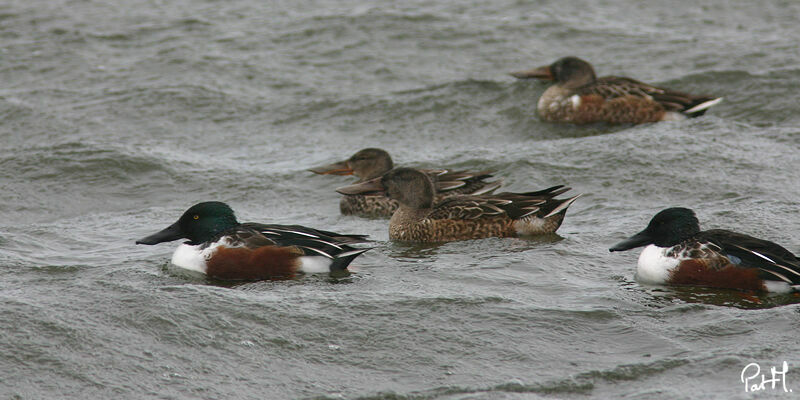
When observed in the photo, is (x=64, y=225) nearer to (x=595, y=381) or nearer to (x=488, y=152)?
(x=488, y=152)

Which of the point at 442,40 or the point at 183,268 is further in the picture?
the point at 442,40

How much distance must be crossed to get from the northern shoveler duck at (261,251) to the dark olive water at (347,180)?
170 mm

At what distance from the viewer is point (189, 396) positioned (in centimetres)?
584

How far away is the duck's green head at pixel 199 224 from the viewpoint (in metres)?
8.20

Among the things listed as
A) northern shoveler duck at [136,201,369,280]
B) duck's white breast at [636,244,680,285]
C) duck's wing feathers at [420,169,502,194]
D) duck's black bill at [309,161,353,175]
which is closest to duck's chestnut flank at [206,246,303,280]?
northern shoveler duck at [136,201,369,280]

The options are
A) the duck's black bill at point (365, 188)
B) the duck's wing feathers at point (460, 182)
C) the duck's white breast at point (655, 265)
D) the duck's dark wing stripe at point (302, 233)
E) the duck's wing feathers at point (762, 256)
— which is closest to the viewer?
the duck's wing feathers at point (762, 256)

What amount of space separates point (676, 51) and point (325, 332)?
32.6 ft

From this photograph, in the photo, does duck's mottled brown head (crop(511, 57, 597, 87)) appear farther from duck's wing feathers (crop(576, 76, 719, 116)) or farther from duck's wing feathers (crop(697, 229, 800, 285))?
duck's wing feathers (crop(697, 229, 800, 285))

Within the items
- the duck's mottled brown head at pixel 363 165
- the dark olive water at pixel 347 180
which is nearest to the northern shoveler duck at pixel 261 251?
the dark olive water at pixel 347 180

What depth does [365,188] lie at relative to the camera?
1005 centimetres

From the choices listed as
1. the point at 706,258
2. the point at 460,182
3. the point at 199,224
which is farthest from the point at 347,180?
the point at 706,258

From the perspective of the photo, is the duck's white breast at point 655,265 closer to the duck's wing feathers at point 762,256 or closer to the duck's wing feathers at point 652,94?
the duck's wing feathers at point 762,256

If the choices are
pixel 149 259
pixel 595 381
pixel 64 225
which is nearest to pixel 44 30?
pixel 64 225

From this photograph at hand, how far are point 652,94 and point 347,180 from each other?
3.71m
